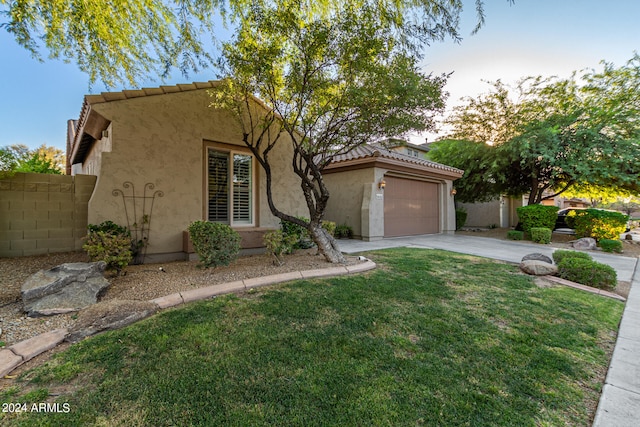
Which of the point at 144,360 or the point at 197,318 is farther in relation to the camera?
the point at 197,318

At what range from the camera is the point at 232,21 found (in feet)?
16.8

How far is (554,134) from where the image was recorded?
10.9m

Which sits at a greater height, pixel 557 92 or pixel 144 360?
pixel 557 92

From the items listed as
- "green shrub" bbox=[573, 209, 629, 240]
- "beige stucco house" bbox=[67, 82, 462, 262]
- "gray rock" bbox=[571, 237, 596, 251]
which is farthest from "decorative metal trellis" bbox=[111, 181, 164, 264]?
"green shrub" bbox=[573, 209, 629, 240]

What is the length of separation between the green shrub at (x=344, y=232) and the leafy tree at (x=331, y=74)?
5679mm

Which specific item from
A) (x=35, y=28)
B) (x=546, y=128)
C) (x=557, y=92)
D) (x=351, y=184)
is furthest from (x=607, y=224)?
(x=35, y=28)

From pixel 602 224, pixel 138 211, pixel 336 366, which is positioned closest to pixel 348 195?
pixel 138 211

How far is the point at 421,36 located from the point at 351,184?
6.68 m

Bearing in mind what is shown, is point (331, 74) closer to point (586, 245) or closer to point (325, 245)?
point (325, 245)

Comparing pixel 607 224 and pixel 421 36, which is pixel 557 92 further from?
pixel 421 36

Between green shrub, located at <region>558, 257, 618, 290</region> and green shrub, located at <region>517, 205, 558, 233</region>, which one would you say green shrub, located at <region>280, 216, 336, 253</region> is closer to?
green shrub, located at <region>558, 257, 618, 290</region>

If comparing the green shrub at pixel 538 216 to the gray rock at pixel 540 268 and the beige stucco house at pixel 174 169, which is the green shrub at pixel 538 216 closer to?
the gray rock at pixel 540 268

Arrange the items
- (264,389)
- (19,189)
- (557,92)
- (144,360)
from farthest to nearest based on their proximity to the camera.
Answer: (557,92), (19,189), (144,360), (264,389)

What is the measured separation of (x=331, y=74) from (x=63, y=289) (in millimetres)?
5476
